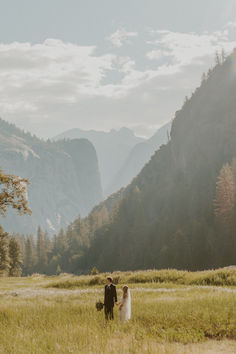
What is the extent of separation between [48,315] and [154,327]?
5.21 meters

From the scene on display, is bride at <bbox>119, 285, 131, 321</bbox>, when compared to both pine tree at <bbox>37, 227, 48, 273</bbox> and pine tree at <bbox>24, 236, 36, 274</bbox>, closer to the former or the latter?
pine tree at <bbox>24, 236, 36, 274</bbox>

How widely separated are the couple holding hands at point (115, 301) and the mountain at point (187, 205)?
215 ft

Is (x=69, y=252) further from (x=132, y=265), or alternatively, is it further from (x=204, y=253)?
(x=204, y=253)

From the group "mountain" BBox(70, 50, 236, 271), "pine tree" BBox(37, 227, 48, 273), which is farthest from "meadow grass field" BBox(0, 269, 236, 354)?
"pine tree" BBox(37, 227, 48, 273)

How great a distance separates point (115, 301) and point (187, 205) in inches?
4616

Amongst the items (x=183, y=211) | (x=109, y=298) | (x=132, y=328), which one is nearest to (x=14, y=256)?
(x=183, y=211)

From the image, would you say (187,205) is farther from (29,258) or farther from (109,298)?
(109,298)

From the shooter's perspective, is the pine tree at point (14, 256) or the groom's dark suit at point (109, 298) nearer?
the groom's dark suit at point (109, 298)

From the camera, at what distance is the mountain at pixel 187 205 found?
88.2 m

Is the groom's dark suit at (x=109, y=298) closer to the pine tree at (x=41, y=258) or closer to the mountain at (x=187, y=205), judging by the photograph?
the mountain at (x=187, y=205)

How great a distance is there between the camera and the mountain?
290ft

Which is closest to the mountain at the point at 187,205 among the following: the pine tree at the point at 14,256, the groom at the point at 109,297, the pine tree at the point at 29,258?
the pine tree at the point at 29,258

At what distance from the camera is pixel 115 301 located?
549 inches

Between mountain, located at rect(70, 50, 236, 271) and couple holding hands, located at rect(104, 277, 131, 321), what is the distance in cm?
6555
